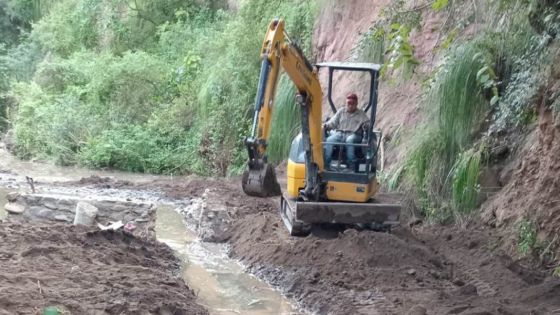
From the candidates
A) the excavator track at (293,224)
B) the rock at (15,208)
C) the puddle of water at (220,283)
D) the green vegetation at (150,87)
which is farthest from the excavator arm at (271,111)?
the green vegetation at (150,87)

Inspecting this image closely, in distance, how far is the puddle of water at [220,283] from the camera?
357 inches

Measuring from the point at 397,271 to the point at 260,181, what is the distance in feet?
6.65

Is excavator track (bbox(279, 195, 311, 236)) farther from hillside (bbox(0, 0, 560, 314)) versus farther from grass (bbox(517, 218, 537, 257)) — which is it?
grass (bbox(517, 218, 537, 257))

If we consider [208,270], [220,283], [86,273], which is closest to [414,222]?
[208,270]

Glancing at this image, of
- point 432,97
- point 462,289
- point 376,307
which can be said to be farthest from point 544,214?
point 432,97

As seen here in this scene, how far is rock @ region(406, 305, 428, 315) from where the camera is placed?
305 inches

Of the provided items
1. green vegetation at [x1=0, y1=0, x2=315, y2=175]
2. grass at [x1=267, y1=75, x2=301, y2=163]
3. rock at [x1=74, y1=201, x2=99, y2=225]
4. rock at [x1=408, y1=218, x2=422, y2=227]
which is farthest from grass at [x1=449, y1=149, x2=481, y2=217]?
green vegetation at [x1=0, y1=0, x2=315, y2=175]

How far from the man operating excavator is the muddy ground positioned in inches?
42.0

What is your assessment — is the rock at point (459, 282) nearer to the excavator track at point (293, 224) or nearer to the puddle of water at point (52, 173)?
the excavator track at point (293, 224)

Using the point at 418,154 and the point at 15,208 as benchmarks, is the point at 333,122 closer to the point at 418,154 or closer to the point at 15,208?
the point at 418,154

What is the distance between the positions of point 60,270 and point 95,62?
21.5 meters

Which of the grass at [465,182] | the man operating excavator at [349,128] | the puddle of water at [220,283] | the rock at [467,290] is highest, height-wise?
the man operating excavator at [349,128]

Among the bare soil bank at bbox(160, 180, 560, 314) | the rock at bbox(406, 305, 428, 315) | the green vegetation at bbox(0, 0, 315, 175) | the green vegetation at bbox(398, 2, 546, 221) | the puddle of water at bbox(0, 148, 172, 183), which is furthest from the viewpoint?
the green vegetation at bbox(0, 0, 315, 175)

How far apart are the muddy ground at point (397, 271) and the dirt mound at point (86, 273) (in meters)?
1.46
